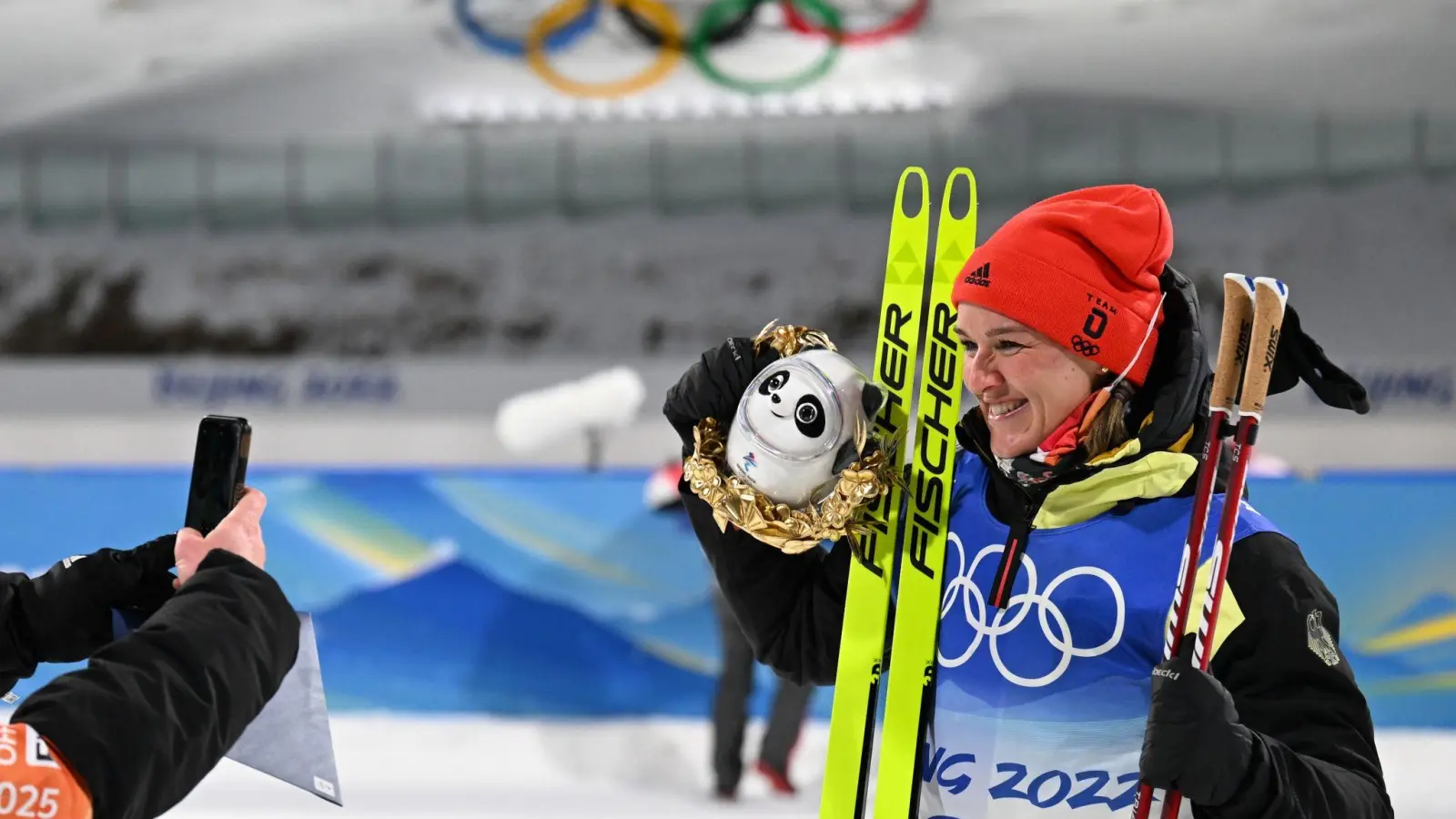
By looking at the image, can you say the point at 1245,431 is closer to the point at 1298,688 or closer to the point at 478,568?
the point at 1298,688

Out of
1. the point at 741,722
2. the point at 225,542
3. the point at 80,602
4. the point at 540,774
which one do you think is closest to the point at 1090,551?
the point at 225,542

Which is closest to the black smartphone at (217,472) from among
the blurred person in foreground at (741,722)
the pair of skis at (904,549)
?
the pair of skis at (904,549)

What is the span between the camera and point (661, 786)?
15.1 ft

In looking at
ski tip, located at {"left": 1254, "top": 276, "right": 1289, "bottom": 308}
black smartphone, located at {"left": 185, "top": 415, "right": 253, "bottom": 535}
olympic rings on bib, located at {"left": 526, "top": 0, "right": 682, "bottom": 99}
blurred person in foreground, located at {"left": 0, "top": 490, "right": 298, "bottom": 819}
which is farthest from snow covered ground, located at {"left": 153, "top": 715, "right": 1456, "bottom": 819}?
olympic rings on bib, located at {"left": 526, "top": 0, "right": 682, "bottom": 99}

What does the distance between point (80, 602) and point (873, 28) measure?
10.8m

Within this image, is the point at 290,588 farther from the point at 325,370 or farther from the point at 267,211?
the point at 267,211

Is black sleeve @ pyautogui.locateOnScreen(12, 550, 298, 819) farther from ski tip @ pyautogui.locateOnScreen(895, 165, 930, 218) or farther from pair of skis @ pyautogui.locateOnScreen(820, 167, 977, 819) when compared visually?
ski tip @ pyautogui.locateOnScreen(895, 165, 930, 218)

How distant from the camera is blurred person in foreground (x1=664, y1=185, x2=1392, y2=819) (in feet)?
4.37

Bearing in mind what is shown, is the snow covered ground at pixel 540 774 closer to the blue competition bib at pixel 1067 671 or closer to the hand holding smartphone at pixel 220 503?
the blue competition bib at pixel 1067 671

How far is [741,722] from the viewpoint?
4582 mm

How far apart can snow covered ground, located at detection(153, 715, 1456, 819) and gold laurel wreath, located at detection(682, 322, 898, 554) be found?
2935 millimetres

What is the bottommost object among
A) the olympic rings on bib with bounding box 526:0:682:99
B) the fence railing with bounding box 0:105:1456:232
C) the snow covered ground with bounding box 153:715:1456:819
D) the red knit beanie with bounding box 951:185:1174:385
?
the snow covered ground with bounding box 153:715:1456:819

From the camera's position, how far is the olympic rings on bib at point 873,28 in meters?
11.3

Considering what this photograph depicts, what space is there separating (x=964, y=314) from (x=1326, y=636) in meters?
0.52
